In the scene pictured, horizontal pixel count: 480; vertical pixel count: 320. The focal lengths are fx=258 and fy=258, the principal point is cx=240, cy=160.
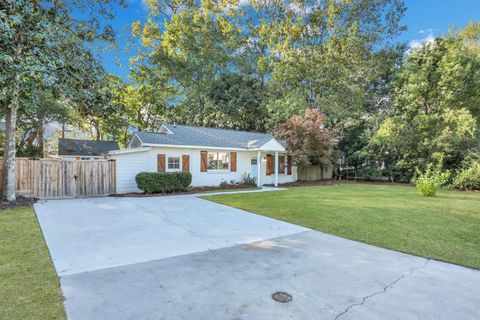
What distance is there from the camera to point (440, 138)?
16.6 meters

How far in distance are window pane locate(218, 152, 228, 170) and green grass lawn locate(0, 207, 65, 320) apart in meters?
10.5

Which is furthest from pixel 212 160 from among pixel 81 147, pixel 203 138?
pixel 81 147

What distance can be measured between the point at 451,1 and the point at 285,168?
51.9ft

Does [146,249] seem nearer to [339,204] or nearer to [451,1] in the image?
[339,204]

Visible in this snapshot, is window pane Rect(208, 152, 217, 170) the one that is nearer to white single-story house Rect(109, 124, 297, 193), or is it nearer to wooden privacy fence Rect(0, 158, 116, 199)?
white single-story house Rect(109, 124, 297, 193)

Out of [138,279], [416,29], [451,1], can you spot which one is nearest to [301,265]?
[138,279]

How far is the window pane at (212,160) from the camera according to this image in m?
15.0

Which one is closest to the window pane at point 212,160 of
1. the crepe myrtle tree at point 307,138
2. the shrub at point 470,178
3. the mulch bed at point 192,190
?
the mulch bed at point 192,190

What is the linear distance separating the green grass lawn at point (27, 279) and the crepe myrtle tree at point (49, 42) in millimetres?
3230

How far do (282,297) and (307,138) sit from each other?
15.3m

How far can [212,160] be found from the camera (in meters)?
15.1

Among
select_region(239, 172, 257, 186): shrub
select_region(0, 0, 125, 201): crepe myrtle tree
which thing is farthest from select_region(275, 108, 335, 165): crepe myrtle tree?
select_region(0, 0, 125, 201): crepe myrtle tree

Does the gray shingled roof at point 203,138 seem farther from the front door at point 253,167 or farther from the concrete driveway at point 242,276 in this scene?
the concrete driveway at point 242,276

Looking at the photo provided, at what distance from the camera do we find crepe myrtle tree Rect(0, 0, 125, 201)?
205 inches
